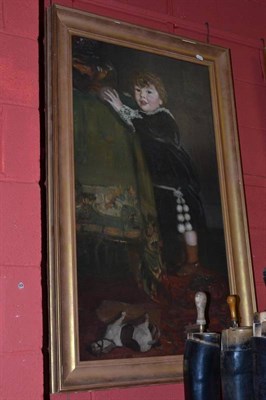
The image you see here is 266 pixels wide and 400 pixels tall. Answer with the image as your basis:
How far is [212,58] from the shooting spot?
5.55 ft

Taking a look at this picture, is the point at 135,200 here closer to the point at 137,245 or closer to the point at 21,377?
the point at 137,245

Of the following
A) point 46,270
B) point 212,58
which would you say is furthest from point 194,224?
point 212,58

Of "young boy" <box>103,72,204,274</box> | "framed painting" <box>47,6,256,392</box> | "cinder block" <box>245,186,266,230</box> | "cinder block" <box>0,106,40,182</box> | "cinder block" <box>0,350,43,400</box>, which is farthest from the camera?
"cinder block" <box>245,186,266,230</box>

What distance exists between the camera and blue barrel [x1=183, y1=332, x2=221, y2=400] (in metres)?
1.12

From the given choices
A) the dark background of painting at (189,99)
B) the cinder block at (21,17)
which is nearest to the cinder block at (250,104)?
the dark background of painting at (189,99)

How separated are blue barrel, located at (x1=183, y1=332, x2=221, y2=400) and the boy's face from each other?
2.22ft

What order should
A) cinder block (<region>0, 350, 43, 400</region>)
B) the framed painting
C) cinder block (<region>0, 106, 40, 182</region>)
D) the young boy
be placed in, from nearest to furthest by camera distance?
cinder block (<region>0, 350, 43, 400</region>)
cinder block (<region>0, 106, 40, 182</region>)
the framed painting
the young boy

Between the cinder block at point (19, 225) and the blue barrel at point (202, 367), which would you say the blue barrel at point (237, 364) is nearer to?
the blue barrel at point (202, 367)

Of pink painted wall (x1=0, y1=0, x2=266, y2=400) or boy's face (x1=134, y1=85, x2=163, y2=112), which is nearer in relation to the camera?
pink painted wall (x1=0, y1=0, x2=266, y2=400)

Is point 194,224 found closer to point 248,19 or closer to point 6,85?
point 6,85

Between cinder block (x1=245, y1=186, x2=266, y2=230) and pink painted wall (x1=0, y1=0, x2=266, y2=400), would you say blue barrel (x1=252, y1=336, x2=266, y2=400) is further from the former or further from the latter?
cinder block (x1=245, y1=186, x2=266, y2=230)

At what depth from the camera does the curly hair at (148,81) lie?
153 cm

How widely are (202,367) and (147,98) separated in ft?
2.55

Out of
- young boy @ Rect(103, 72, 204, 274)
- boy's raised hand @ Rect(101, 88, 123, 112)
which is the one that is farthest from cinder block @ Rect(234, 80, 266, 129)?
boy's raised hand @ Rect(101, 88, 123, 112)
